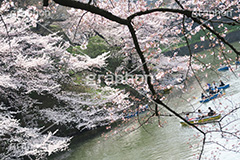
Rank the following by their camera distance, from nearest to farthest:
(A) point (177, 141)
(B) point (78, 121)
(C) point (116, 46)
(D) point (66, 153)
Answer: (A) point (177, 141) → (D) point (66, 153) → (B) point (78, 121) → (C) point (116, 46)

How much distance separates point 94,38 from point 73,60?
15.3ft

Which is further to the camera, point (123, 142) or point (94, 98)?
point (94, 98)

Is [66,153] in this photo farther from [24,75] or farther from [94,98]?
[24,75]

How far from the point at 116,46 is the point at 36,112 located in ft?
19.2

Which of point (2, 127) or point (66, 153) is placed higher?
point (2, 127)

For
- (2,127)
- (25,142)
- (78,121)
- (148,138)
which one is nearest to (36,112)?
(78,121)

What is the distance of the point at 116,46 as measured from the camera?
13.9 metres

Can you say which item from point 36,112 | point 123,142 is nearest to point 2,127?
point 36,112

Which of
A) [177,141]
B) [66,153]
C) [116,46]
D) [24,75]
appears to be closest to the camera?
[177,141]

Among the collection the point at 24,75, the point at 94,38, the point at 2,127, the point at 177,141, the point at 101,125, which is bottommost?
the point at 177,141

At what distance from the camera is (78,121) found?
10016 mm

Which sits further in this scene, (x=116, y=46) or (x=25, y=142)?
(x=116, y=46)

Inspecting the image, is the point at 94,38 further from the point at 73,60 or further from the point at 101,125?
the point at 101,125

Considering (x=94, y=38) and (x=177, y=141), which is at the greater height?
(x=94, y=38)
